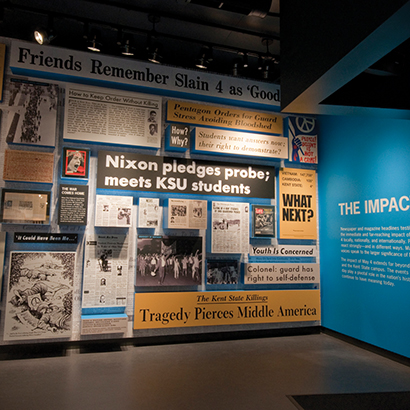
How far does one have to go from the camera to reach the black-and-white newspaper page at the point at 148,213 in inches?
167

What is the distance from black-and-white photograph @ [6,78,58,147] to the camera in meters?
3.97

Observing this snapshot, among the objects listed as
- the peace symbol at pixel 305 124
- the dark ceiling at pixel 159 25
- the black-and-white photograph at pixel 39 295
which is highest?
the dark ceiling at pixel 159 25

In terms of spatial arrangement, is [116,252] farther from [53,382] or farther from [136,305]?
[53,382]

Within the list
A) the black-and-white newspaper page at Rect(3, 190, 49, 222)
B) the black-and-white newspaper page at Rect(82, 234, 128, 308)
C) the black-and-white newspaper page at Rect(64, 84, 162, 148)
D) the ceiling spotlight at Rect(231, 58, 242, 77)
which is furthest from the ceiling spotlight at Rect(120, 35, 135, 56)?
the black-and-white newspaper page at Rect(82, 234, 128, 308)

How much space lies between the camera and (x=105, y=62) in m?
4.29

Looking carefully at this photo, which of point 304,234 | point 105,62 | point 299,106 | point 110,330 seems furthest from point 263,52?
point 110,330

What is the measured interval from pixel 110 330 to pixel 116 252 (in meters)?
0.88

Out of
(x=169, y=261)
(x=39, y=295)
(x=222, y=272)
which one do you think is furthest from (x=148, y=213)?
(x=39, y=295)

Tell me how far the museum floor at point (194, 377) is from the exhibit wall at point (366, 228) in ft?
1.43

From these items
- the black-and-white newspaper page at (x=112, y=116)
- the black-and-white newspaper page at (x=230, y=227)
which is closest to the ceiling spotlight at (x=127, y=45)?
the black-and-white newspaper page at (x=112, y=116)

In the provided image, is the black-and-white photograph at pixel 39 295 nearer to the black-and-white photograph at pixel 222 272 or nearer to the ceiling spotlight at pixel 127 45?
the black-and-white photograph at pixel 222 272

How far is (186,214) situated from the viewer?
14.4 ft

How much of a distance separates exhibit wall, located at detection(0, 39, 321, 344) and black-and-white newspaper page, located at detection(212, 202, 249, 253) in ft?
0.06

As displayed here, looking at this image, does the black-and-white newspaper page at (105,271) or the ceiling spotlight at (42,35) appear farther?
the black-and-white newspaper page at (105,271)
